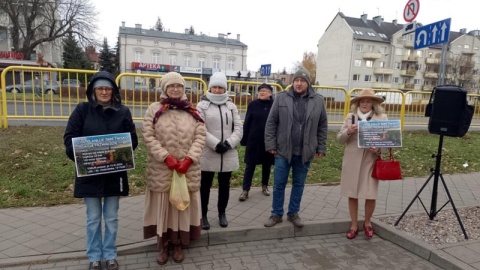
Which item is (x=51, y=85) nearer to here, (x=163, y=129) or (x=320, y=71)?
(x=163, y=129)

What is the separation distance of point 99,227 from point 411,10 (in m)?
7.13

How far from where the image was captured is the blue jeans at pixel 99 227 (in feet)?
11.2

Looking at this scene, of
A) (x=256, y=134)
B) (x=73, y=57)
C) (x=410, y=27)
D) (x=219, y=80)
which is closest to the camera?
(x=219, y=80)

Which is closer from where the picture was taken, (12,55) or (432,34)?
(432,34)

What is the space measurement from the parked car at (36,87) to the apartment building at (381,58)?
54.6 metres

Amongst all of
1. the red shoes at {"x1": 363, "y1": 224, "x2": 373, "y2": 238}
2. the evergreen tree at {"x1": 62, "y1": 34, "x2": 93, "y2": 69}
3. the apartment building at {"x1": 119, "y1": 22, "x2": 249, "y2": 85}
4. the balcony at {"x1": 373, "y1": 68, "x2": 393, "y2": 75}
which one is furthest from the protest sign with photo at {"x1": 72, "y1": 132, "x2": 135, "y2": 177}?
the balcony at {"x1": 373, "y1": 68, "x2": 393, "y2": 75}

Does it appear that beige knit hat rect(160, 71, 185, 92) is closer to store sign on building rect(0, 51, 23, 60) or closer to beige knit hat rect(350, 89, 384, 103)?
beige knit hat rect(350, 89, 384, 103)

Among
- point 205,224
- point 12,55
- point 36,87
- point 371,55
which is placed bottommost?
point 205,224

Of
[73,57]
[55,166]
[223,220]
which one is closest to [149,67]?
[73,57]

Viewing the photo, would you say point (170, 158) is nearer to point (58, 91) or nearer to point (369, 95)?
point (369, 95)

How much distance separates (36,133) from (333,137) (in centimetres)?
779

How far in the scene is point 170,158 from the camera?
342 centimetres

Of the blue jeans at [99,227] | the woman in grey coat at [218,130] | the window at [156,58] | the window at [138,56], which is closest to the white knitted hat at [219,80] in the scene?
the woman in grey coat at [218,130]

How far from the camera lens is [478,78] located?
217ft
